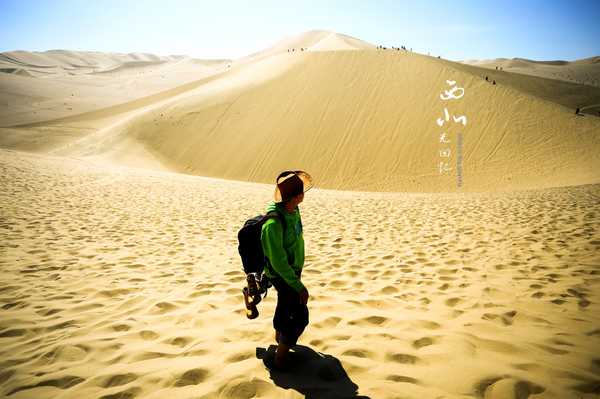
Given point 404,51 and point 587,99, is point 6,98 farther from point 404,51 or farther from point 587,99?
point 587,99

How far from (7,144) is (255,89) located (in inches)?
837

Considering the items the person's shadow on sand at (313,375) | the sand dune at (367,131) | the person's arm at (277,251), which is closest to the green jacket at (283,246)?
the person's arm at (277,251)

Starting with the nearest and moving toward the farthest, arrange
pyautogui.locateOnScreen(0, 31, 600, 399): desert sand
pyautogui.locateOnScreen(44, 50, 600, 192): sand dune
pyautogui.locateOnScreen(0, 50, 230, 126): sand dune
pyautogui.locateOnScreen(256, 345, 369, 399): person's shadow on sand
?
pyautogui.locateOnScreen(256, 345, 369, 399): person's shadow on sand → pyautogui.locateOnScreen(0, 31, 600, 399): desert sand → pyautogui.locateOnScreen(44, 50, 600, 192): sand dune → pyautogui.locateOnScreen(0, 50, 230, 126): sand dune

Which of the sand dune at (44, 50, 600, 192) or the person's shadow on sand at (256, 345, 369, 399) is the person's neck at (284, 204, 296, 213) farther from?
the sand dune at (44, 50, 600, 192)

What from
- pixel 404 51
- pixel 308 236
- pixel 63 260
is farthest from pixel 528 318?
pixel 404 51

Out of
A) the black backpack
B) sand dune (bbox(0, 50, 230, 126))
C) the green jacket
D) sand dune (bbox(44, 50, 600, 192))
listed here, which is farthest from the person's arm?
sand dune (bbox(0, 50, 230, 126))

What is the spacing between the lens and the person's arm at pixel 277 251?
86.1 inches

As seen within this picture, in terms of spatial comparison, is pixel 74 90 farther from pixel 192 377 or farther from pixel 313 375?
pixel 313 375

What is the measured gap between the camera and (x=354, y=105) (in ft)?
69.7

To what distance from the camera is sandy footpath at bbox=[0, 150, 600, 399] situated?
7.31 ft

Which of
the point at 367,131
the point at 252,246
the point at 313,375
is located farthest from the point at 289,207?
the point at 367,131

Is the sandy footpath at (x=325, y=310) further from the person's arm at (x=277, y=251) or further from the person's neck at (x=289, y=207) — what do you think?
the person's neck at (x=289, y=207)

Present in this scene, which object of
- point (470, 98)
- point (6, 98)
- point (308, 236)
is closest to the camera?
point (308, 236)

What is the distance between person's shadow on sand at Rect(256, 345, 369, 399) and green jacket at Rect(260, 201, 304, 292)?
65 centimetres
